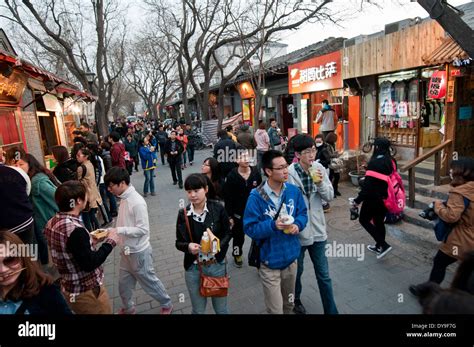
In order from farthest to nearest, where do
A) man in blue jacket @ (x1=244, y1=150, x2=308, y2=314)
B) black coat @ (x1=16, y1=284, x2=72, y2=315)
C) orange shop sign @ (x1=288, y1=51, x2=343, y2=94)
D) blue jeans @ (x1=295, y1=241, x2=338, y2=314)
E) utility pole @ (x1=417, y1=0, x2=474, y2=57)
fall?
Answer: orange shop sign @ (x1=288, y1=51, x2=343, y2=94) < utility pole @ (x1=417, y1=0, x2=474, y2=57) < blue jeans @ (x1=295, y1=241, x2=338, y2=314) < man in blue jacket @ (x1=244, y1=150, x2=308, y2=314) < black coat @ (x1=16, y1=284, x2=72, y2=315)

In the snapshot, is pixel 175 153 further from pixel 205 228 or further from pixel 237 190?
pixel 205 228

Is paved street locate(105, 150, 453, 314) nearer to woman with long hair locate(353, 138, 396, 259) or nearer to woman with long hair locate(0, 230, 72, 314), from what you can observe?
woman with long hair locate(353, 138, 396, 259)

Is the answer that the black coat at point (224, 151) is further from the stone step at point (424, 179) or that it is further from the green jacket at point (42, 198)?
the stone step at point (424, 179)

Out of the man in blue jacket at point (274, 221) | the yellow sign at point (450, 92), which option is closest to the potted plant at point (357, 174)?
the yellow sign at point (450, 92)

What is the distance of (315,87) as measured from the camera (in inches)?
475

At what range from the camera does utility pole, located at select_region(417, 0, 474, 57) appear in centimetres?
395

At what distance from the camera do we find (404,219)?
18.7ft

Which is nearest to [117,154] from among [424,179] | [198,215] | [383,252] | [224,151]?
[224,151]

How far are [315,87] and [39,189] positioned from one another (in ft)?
34.7

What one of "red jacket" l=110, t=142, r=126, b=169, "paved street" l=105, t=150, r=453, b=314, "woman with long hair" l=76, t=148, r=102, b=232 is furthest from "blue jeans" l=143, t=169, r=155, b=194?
"paved street" l=105, t=150, r=453, b=314

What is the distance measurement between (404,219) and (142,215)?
493cm

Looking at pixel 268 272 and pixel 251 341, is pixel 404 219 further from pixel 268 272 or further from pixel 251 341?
pixel 251 341

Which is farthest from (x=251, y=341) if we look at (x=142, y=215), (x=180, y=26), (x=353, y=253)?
(x=180, y=26)

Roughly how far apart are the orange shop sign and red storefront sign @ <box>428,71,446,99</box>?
3986mm
